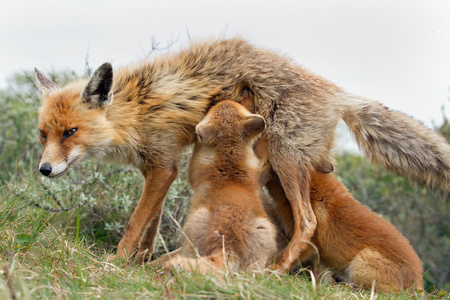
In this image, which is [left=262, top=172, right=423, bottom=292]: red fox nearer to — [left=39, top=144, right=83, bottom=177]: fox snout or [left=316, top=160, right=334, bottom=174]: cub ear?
[left=316, top=160, right=334, bottom=174]: cub ear

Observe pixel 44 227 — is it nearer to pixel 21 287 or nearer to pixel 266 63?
pixel 21 287

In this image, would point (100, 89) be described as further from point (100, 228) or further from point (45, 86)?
point (100, 228)

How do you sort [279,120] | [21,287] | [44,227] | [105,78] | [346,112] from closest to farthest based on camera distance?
[21,287] < [44,227] < [105,78] < [279,120] < [346,112]

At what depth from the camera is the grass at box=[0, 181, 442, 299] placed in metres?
3.01

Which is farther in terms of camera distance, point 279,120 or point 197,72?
point 197,72

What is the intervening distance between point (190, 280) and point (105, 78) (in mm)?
2791

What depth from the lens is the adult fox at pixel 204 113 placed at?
5.06 meters

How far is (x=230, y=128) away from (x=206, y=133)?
0.97 ft

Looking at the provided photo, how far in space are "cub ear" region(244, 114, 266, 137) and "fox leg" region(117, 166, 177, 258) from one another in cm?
111

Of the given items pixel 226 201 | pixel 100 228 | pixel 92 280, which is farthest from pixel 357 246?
pixel 100 228

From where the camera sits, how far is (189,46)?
237 inches

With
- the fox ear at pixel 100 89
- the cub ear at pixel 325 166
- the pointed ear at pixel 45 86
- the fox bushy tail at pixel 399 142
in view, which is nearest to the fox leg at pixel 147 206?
the fox ear at pixel 100 89

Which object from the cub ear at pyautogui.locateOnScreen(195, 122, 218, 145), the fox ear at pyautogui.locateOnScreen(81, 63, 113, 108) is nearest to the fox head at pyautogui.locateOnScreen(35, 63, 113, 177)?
the fox ear at pyautogui.locateOnScreen(81, 63, 113, 108)

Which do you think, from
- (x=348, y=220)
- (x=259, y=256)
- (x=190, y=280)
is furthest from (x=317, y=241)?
(x=190, y=280)
